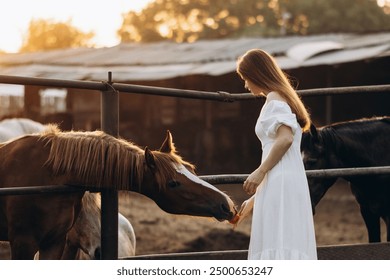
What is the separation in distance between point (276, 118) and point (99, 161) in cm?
77

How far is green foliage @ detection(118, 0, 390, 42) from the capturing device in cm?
3600

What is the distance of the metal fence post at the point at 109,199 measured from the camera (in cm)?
382

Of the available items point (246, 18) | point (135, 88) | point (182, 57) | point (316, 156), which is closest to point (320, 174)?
point (135, 88)

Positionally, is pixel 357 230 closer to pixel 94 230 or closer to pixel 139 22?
pixel 94 230

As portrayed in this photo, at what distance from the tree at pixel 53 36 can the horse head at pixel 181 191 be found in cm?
5355

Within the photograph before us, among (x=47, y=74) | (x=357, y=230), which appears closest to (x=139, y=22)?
(x=47, y=74)

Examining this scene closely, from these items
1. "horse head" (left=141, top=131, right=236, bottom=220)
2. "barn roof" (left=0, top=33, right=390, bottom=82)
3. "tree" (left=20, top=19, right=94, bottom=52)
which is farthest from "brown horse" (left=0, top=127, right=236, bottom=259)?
"tree" (left=20, top=19, right=94, bottom=52)

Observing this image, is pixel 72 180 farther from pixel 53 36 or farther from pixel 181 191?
pixel 53 36

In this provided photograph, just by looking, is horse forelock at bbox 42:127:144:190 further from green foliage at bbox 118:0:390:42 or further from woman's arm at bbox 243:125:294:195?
green foliage at bbox 118:0:390:42

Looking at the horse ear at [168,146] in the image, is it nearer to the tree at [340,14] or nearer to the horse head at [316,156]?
the horse head at [316,156]

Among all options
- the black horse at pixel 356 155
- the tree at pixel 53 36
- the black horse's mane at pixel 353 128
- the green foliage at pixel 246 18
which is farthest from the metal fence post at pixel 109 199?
the tree at pixel 53 36

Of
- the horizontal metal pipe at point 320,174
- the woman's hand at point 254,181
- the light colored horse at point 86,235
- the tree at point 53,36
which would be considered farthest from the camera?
the tree at point 53,36

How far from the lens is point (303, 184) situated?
3.42m
